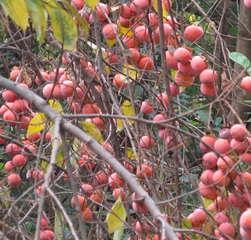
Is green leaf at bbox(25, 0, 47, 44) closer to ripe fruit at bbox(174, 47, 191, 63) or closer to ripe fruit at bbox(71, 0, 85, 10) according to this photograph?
ripe fruit at bbox(174, 47, 191, 63)

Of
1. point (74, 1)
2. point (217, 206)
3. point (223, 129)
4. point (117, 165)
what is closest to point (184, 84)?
point (223, 129)

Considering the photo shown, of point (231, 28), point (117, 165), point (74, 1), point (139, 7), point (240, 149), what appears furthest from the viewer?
point (231, 28)

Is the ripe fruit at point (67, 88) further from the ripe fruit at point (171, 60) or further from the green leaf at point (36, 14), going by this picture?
the green leaf at point (36, 14)

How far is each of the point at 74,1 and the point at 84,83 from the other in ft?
0.90

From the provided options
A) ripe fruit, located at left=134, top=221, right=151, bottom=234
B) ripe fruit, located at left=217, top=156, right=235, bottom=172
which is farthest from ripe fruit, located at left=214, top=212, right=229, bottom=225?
ripe fruit, located at left=134, top=221, right=151, bottom=234

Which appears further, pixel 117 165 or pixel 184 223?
pixel 184 223

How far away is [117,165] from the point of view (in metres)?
0.76

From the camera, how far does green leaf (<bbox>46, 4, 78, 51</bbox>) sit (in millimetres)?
852

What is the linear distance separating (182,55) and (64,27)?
427 mm

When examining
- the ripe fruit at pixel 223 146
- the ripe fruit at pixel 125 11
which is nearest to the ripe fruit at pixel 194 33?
the ripe fruit at pixel 125 11

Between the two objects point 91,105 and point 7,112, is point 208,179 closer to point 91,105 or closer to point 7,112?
point 91,105

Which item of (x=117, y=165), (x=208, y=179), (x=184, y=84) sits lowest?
(x=208, y=179)

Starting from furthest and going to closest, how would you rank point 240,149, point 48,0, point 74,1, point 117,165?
1. point 74,1
2. point 240,149
3. point 48,0
4. point 117,165

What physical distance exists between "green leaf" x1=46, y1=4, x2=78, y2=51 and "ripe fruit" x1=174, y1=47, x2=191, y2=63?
1.33ft
